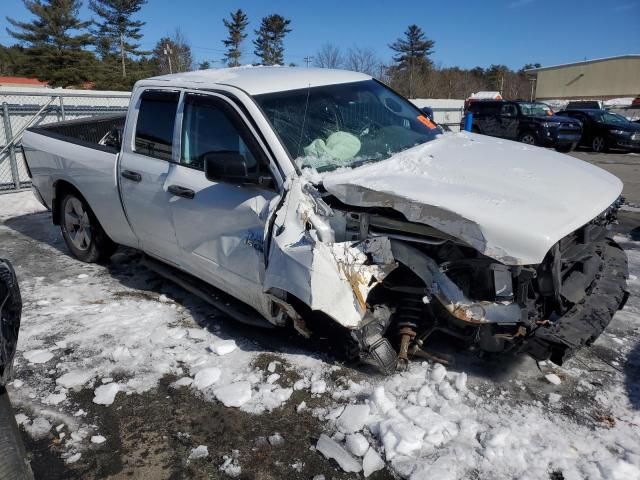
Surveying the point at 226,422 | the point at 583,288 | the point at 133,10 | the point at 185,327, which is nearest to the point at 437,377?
the point at 583,288

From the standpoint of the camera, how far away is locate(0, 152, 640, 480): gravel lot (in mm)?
2539

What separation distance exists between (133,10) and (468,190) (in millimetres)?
51444

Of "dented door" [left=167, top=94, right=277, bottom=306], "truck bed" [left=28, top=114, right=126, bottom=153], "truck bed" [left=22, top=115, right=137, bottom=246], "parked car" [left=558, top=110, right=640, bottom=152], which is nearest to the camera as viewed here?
"dented door" [left=167, top=94, right=277, bottom=306]

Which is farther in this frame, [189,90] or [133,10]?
[133,10]

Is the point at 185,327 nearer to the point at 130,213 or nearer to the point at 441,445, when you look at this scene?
the point at 130,213

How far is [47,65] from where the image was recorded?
137ft

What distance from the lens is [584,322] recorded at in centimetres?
281

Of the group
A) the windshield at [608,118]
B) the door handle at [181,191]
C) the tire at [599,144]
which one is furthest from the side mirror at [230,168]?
the windshield at [608,118]

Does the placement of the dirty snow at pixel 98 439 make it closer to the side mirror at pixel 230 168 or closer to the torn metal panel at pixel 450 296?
the side mirror at pixel 230 168

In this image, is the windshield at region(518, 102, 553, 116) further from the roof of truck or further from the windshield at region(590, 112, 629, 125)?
the roof of truck

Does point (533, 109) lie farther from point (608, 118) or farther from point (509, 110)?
point (608, 118)

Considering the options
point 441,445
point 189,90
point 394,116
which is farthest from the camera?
point 394,116

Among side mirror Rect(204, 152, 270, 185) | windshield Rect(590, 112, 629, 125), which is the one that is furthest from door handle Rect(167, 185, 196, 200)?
windshield Rect(590, 112, 629, 125)

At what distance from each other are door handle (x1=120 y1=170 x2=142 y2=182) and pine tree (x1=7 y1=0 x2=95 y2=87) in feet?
137
